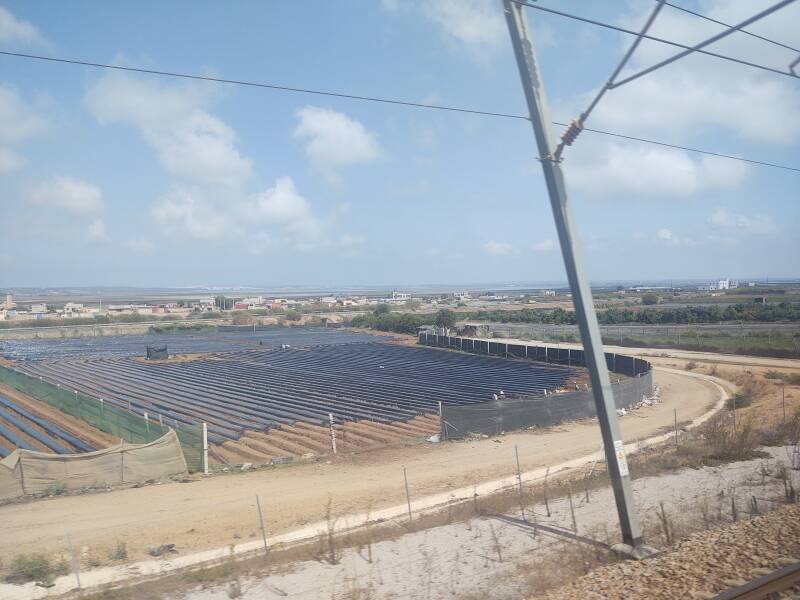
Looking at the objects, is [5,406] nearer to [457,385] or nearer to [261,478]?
[261,478]

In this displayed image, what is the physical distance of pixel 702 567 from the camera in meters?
7.23

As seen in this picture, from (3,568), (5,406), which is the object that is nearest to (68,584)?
(3,568)

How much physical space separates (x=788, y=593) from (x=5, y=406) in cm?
3050

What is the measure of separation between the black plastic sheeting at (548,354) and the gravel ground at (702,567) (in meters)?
24.1

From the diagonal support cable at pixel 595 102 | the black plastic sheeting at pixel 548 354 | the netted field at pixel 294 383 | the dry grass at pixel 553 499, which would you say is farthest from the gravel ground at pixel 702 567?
the black plastic sheeting at pixel 548 354

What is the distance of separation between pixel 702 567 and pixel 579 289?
360cm

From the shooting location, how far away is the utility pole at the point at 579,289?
7.82m

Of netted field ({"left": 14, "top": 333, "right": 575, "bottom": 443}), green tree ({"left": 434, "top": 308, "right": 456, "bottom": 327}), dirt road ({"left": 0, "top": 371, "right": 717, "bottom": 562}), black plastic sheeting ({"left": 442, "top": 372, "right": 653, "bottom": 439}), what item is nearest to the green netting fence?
dirt road ({"left": 0, "top": 371, "right": 717, "bottom": 562})

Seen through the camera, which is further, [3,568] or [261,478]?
[261,478]

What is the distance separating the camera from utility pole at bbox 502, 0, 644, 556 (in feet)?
25.6

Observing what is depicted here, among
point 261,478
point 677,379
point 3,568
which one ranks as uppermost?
point 3,568

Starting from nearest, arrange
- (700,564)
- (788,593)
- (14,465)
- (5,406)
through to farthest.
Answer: (788,593) < (700,564) < (14,465) < (5,406)

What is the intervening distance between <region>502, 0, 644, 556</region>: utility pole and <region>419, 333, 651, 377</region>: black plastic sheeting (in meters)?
24.8

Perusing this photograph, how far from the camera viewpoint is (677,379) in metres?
34.6
